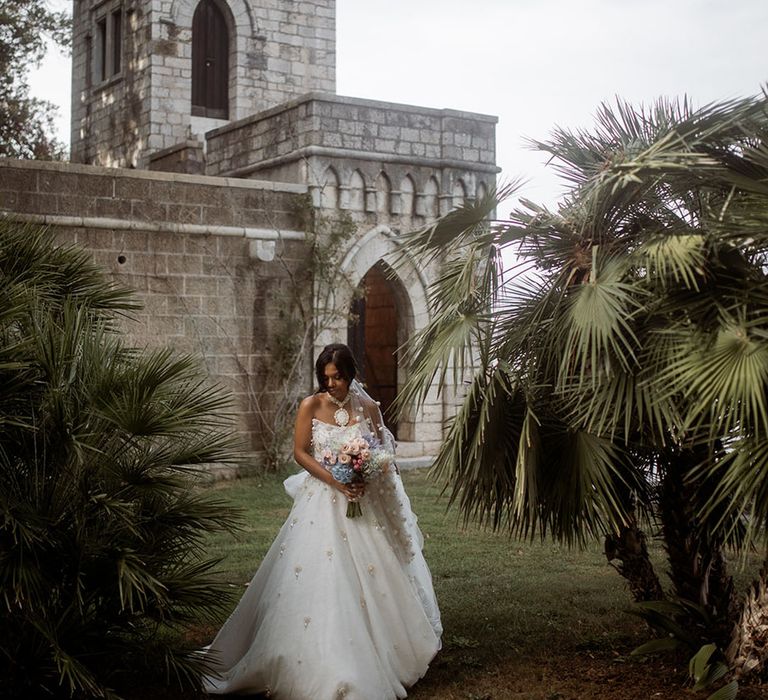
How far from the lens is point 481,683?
19.7 feet

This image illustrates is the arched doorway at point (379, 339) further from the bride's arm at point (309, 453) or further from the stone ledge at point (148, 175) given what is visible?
the bride's arm at point (309, 453)

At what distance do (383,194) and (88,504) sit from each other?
10.5m

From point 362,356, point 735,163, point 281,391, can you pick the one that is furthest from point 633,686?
point 362,356

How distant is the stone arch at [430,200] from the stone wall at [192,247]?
1815 millimetres

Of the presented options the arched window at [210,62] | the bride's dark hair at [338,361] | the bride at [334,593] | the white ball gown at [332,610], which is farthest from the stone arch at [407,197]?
the white ball gown at [332,610]

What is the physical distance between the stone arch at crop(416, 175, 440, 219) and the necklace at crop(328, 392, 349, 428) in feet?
30.8

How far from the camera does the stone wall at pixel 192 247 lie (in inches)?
508

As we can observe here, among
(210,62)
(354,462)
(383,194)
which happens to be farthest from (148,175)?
(354,462)

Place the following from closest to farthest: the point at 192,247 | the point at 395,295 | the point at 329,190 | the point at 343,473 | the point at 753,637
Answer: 1. the point at 753,637
2. the point at 343,473
3. the point at 192,247
4. the point at 329,190
5. the point at 395,295

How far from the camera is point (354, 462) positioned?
5.95 m

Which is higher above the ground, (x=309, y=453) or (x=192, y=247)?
(x=192, y=247)

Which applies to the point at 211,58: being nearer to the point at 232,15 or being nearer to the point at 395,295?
the point at 232,15

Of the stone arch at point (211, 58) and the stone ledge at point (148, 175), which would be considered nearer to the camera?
the stone ledge at point (148, 175)

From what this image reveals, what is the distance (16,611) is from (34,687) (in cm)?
41
